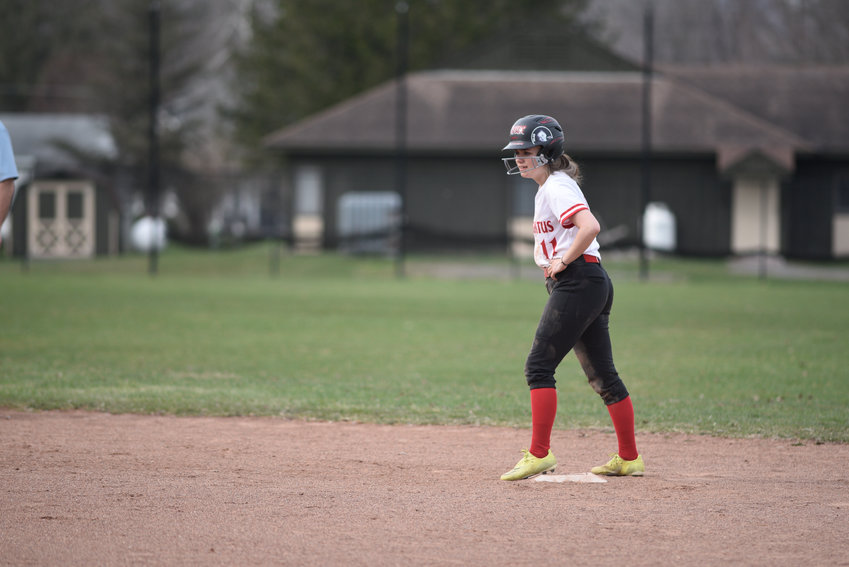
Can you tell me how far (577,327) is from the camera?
20.9 feet

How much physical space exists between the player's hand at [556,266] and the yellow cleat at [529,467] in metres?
1.13

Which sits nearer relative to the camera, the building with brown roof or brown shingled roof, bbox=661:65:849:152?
the building with brown roof

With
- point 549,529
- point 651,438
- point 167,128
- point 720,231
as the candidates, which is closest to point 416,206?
point 720,231

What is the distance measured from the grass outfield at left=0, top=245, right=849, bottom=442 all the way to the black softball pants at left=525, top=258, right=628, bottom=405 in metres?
2.19

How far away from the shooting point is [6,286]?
2233cm

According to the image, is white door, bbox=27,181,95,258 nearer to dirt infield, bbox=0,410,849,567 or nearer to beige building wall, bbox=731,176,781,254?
beige building wall, bbox=731,176,781,254

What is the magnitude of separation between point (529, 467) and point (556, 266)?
1.22m

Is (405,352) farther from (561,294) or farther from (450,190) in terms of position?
(450,190)

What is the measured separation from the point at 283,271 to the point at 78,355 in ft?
55.5

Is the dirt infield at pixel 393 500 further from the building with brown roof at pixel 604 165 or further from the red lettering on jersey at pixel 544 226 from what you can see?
the building with brown roof at pixel 604 165

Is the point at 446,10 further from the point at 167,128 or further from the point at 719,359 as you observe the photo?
the point at 719,359

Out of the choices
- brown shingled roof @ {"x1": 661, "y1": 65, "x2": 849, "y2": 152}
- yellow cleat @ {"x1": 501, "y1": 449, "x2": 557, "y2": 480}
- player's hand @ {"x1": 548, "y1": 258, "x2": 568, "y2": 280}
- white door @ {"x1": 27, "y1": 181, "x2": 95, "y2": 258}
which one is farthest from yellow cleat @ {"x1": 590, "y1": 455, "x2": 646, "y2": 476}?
brown shingled roof @ {"x1": 661, "y1": 65, "x2": 849, "y2": 152}

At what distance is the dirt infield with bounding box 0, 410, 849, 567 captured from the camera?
5.03 meters

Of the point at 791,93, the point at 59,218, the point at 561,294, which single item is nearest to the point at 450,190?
the point at 59,218
